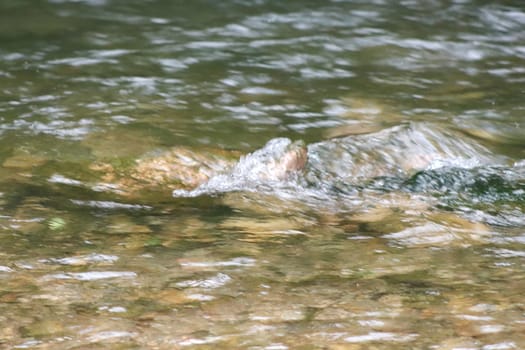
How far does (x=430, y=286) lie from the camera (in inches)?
149

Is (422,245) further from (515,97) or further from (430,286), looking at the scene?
(515,97)

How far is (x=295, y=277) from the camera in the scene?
3924mm

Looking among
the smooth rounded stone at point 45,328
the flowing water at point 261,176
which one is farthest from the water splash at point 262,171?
the smooth rounded stone at point 45,328

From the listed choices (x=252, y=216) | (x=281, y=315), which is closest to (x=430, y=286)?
(x=281, y=315)

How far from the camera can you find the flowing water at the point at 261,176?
349 centimetres

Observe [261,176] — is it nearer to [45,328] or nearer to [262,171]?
[262,171]

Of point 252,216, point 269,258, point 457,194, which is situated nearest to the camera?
point 269,258

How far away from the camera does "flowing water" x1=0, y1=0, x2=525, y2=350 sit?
3488 mm

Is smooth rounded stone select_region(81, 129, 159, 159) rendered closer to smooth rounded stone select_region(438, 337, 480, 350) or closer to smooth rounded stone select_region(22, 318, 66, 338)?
smooth rounded stone select_region(22, 318, 66, 338)

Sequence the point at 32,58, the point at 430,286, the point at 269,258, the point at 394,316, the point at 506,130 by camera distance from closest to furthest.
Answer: the point at 394,316
the point at 430,286
the point at 269,258
the point at 506,130
the point at 32,58

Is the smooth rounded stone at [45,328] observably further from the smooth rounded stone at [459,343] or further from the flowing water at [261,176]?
the smooth rounded stone at [459,343]

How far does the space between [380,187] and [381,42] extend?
13.7 feet

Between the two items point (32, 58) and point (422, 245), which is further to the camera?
point (32, 58)

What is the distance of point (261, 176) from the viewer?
5594mm
